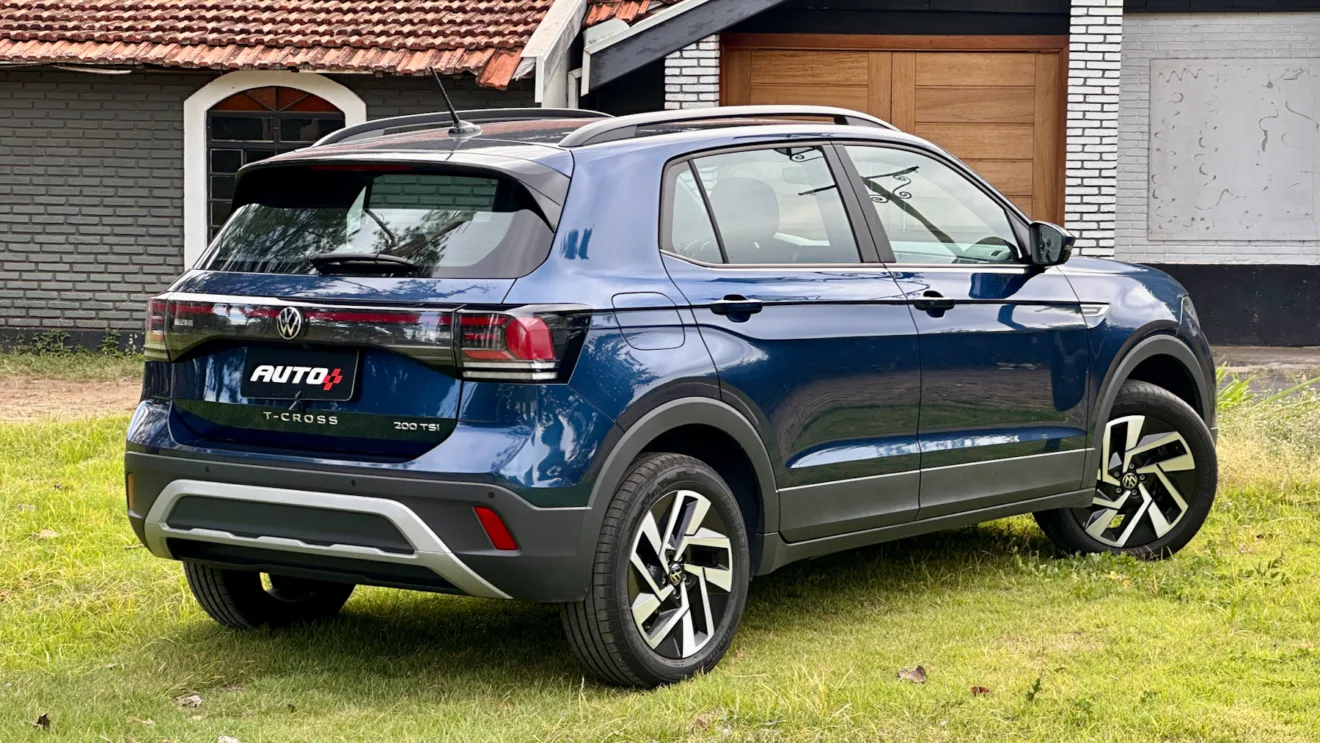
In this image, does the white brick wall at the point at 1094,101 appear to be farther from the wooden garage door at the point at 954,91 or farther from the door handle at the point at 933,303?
the door handle at the point at 933,303

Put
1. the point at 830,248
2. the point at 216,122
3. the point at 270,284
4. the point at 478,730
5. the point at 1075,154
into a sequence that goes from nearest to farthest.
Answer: the point at 478,730, the point at 270,284, the point at 830,248, the point at 1075,154, the point at 216,122

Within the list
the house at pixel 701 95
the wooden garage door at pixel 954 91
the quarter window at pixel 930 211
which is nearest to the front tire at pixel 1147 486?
Answer: the quarter window at pixel 930 211

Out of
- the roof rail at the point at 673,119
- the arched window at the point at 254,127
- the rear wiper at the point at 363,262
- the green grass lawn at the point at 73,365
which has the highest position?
the arched window at the point at 254,127

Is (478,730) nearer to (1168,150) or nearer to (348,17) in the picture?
(348,17)

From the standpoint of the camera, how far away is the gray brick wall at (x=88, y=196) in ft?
50.9

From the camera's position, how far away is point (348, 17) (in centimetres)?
1503

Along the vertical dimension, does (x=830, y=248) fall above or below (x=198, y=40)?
below

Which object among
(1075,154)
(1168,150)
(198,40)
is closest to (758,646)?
(1075,154)

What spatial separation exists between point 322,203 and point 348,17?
34.3ft

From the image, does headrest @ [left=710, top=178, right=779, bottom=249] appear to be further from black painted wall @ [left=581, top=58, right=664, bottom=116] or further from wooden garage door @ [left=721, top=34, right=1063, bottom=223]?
wooden garage door @ [left=721, top=34, right=1063, bottom=223]

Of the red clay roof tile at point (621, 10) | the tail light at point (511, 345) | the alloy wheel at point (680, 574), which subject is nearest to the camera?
the tail light at point (511, 345)

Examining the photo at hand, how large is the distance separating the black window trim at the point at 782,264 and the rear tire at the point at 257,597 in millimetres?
1641

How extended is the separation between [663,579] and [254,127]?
37.9 ft

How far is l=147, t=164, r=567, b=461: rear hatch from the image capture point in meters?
4.60
